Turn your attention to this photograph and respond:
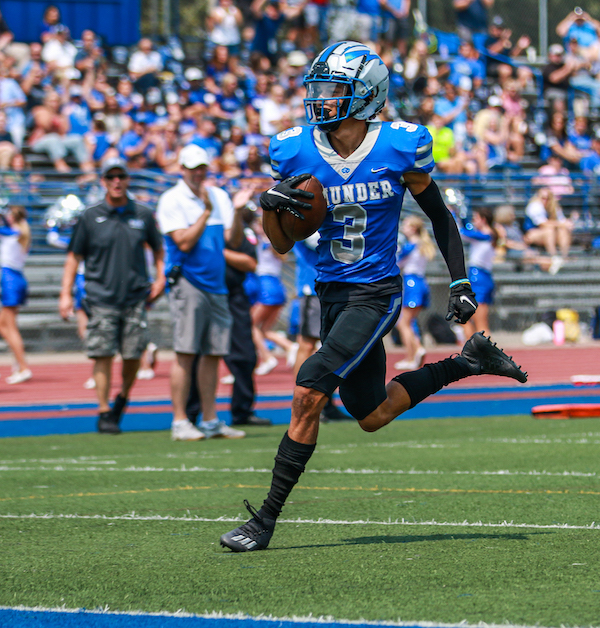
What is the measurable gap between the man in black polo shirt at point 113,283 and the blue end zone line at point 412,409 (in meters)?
0.66

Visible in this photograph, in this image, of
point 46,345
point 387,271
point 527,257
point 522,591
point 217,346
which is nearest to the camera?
point 522,591

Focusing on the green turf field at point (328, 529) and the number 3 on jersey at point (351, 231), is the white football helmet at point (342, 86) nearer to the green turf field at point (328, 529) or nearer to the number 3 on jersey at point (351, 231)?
the number 3 on jersey at point (351, 231)

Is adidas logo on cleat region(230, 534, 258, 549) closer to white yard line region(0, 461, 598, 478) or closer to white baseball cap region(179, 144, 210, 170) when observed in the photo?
white yard line region(0, 461, 598, 478)

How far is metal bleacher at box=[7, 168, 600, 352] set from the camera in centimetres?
1708

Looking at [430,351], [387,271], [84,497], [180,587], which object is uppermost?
[387,271]

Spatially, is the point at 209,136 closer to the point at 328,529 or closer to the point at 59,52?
the point at 59,52

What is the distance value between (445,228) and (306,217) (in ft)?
2.50

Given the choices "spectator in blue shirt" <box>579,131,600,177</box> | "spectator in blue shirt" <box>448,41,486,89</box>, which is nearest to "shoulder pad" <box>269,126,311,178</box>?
"spectator in blue shirt" <box>579,131,600,177</box>

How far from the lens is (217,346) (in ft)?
28.5

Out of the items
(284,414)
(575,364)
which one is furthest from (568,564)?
(575,364)

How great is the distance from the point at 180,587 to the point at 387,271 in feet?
5.57

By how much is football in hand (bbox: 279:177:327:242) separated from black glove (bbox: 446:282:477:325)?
0.69m

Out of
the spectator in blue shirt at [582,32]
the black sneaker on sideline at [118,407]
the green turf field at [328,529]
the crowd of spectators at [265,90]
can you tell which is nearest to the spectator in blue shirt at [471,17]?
the crowd of spectators at [265,90]

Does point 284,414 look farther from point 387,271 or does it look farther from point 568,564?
point 568,564
